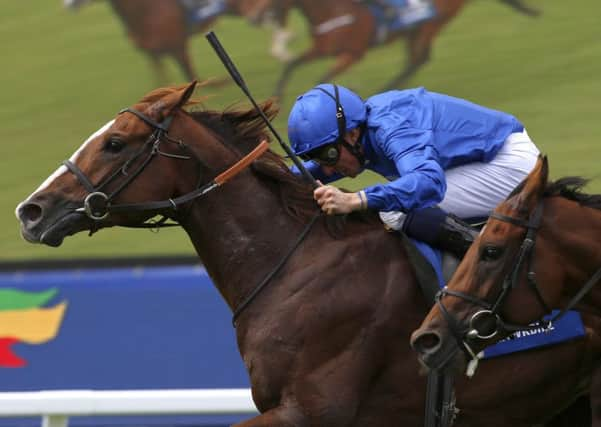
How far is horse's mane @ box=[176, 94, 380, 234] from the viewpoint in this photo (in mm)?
4176

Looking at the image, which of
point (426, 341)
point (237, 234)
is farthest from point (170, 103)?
point (426, 341)

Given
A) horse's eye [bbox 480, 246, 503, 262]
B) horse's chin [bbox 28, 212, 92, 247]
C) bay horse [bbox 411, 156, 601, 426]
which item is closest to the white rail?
horse's chin [bbox 28, 212, 92, 247]

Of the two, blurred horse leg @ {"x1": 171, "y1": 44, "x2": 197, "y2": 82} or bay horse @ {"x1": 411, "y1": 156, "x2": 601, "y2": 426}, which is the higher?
bay horse @ {"x1": 411, "y1": 156, "x2": 601, "y2": 426}

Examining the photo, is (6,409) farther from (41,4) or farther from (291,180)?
(41,4)

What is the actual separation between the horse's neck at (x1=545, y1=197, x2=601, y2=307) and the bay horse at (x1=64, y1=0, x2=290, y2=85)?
9.93 ft

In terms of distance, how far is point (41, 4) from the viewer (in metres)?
6.75

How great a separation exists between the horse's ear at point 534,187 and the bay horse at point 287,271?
2.17 ft

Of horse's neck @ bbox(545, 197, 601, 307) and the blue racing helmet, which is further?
the blue racing helmet

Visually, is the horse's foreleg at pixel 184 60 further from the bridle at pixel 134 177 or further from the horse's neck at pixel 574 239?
the horse's neck at pixel 574 239

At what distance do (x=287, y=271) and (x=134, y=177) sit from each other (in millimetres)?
594

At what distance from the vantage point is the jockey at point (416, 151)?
396 centimetres

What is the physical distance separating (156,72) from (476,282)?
3393 mm

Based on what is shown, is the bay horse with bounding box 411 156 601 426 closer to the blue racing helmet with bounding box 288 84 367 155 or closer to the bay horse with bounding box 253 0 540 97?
the blue racing helmet with bounding box 288 84 367 155

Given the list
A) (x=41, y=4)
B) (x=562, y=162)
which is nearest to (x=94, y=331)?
(x=41, y=4)
